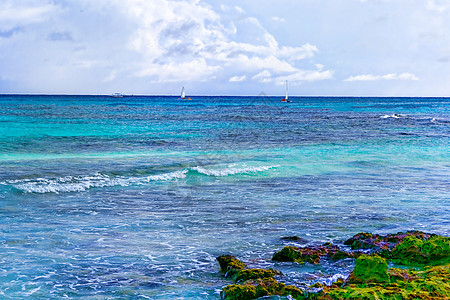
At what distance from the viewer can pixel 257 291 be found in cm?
751

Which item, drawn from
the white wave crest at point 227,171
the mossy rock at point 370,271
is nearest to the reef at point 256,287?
the mossy rock at point 370,271

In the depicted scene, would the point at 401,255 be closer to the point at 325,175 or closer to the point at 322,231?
the point at 322,231

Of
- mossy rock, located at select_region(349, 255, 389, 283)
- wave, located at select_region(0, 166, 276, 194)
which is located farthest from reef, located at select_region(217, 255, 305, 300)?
wave, located at select_region(0, 166, 276, 194)

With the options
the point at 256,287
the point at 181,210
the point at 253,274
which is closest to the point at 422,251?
the point at 253,274

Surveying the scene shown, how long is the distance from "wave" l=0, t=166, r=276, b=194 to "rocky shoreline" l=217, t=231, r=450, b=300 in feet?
32.2

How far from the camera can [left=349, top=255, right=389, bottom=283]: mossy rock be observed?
7574mm

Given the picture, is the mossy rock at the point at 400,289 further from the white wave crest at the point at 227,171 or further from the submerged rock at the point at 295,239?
the white wave crest at the point at 227,171

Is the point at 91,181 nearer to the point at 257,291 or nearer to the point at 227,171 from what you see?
the point at 227,171

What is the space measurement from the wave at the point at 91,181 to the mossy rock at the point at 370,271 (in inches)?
466

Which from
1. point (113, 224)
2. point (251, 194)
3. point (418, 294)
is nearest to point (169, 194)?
point (251, 194)

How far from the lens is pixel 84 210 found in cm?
1391

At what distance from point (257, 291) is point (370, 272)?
6.33 feet

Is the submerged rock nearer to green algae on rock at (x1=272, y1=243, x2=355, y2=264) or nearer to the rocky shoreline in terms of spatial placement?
the rocky shoreline

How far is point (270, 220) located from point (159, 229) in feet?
10.4
